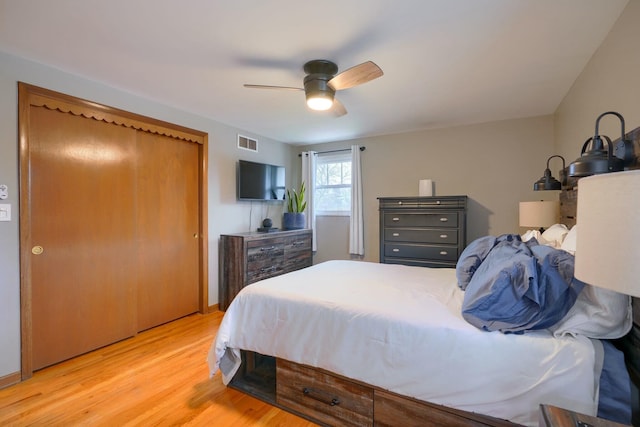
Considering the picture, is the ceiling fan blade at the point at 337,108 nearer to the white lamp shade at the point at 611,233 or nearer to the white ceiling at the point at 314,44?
the white ceiling at the point at 314,44

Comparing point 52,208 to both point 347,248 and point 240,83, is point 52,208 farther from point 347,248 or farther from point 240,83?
point 347,248

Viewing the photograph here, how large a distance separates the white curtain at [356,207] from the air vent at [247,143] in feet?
4.85

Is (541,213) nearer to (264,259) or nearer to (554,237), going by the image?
(554,237)

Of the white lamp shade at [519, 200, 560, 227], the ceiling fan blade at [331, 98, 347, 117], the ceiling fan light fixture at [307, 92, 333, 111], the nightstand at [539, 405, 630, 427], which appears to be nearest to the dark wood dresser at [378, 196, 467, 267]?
the white lamp shade at [519, 200, 560, 227]

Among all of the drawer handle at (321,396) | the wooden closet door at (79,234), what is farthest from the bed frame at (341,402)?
the wooden closet door at (79,234)

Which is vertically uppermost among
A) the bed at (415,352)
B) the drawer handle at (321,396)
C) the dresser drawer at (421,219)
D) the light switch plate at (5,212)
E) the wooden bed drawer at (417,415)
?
the light switch plate at (5,212)

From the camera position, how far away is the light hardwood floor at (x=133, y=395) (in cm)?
178

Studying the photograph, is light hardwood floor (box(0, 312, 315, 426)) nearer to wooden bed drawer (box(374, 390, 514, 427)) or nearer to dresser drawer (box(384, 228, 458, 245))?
wooden bed drawer (box(374, 390, 514, 427))

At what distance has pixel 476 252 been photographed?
212 cm

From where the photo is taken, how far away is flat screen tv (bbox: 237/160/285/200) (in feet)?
13.2

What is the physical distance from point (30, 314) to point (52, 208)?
82cm

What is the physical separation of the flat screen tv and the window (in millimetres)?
640

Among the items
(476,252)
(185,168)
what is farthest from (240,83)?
(476,252)

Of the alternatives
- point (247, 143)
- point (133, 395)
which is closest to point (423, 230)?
point (247, 143)
